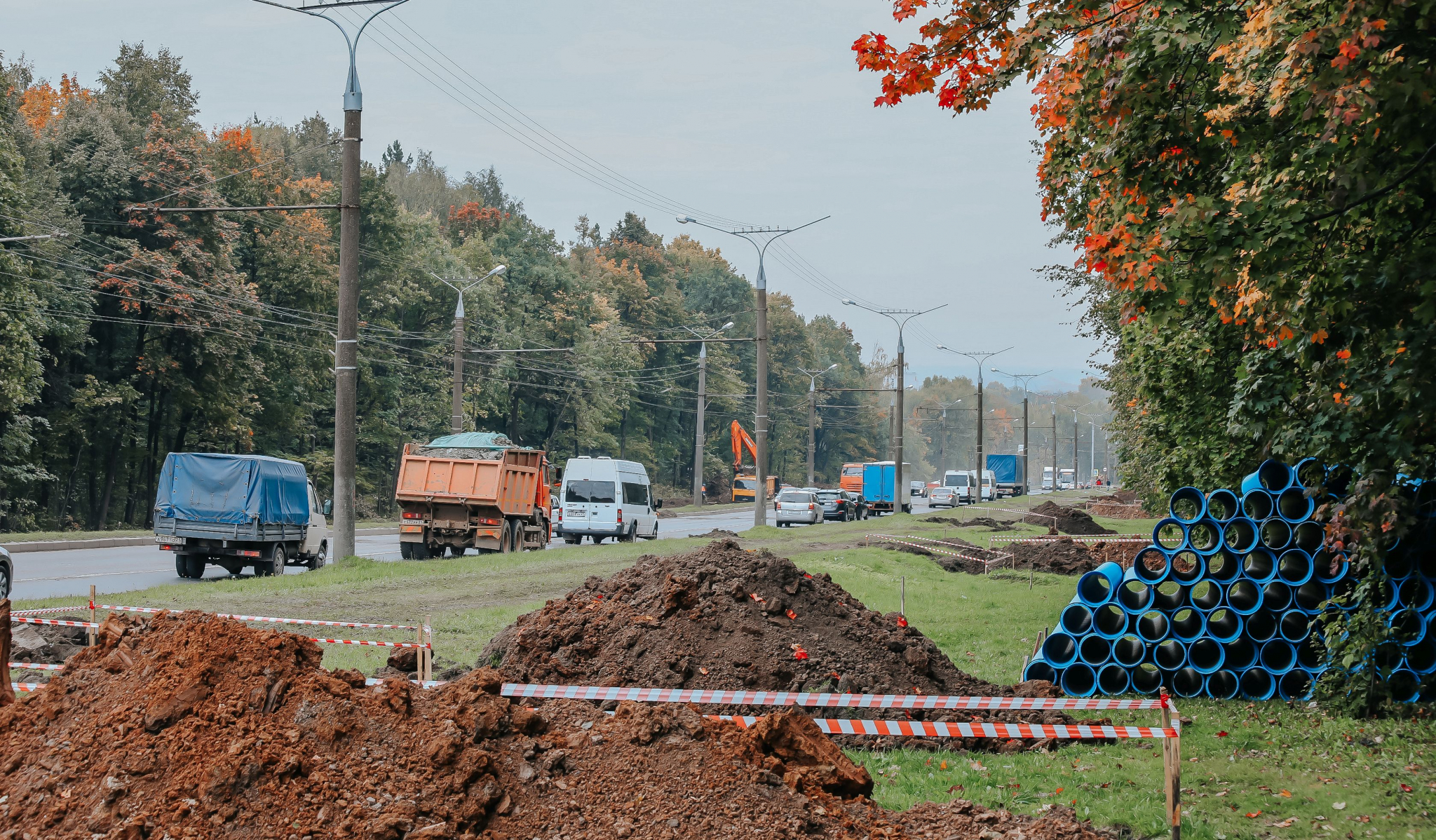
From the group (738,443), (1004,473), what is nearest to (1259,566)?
(738,443)

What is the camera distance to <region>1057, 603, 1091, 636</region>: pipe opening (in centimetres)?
1042

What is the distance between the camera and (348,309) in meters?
20.9

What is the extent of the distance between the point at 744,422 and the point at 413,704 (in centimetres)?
8373

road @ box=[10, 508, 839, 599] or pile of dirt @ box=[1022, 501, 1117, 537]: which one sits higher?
pile of dirt @ box=[1022, 501, 1117, 537]

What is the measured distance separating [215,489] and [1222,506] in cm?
1842

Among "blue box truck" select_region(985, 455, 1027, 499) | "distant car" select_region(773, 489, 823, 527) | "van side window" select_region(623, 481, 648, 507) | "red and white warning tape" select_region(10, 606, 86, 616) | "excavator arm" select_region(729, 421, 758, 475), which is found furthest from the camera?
"blue box truck" select_region(985, 455, 1027, 499)

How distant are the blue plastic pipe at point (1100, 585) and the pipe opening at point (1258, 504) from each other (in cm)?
135

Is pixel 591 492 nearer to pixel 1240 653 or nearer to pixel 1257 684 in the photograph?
pixel 1240 653

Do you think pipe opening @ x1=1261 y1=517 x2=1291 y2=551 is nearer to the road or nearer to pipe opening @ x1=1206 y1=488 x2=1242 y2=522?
pipe opening @ x1=1206 y1=488 x2=1242 y2=522

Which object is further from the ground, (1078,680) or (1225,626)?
(1225,626)

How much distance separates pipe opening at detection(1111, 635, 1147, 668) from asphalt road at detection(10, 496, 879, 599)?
14233 mm

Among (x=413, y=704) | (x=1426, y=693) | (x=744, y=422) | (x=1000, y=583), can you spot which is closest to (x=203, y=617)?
(x=413, y=704)

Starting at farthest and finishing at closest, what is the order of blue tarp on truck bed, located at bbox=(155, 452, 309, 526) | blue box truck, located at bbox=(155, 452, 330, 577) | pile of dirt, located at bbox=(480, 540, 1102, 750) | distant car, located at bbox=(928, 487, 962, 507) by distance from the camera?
distant car, located at bbox=(928, 487, 962, 507) → blue tarp on truck bed, located at bbox=(155, 452, 309, 526) → blue box truck, located at bbox=(155, 452, 330, 577) → pile of dirt, located at bbox=(480, 540, 1102, 750)

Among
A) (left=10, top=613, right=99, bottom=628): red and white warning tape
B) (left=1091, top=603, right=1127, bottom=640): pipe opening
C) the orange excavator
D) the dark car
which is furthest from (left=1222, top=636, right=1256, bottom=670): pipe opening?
the orange excavator
